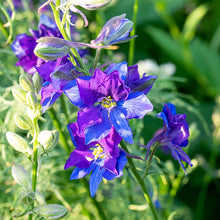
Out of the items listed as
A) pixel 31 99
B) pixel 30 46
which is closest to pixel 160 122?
pixel 30 46

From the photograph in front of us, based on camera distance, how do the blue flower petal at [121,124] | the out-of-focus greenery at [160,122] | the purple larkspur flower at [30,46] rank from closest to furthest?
1. the blue flower petal at [121,124]
2. the purple larkspur flower at [30,46]
3. the out-of-focus greenery at [160,122]

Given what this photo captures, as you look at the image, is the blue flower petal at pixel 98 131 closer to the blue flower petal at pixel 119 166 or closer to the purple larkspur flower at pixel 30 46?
the blue flower petal at pixel 119 166

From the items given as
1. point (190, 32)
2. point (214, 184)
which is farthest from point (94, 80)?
point (190, 32)

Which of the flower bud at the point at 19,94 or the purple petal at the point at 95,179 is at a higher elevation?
the flower bud at the point at 19,94

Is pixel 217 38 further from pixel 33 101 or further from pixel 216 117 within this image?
pixel 33 101

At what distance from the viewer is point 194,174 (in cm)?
124

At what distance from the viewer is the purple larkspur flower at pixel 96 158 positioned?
1.41ft

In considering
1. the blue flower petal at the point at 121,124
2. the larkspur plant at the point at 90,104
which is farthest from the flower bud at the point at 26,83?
the blue flower petal at the point at 121,124

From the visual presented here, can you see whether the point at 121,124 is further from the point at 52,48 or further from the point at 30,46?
the point at 30,46

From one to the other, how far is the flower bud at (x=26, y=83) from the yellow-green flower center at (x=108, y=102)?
0.10 metres

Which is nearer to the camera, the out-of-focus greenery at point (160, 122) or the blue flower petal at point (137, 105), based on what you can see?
the blue flower petal at point (137, 105)

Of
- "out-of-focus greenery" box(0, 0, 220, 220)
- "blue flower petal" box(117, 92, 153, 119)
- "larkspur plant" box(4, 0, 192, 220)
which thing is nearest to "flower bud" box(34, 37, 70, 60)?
"larkspur plant" box(4, 0, 192, 220)

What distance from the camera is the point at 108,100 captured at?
0.46 metres

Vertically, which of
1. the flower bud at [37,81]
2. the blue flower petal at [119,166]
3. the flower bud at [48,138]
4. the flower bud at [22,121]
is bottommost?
the blue flower petal at [119,166]
